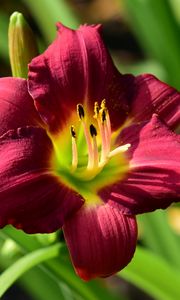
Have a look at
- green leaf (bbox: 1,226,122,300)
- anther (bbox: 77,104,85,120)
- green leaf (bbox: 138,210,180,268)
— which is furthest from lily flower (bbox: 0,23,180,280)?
green leaf (bbox: 138,210,180,268)

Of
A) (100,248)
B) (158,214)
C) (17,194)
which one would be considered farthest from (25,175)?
(158,214)

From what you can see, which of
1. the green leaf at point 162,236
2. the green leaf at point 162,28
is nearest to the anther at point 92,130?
the green leaf at point 162,236

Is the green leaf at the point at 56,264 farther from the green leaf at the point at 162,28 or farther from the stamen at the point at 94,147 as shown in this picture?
the green leaf at the point at 162,28

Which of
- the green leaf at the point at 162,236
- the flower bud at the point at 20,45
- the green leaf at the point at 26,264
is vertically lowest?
the green leaf at the point at 162,236

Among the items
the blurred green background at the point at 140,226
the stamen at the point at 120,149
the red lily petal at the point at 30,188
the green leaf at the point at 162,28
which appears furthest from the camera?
the green leaf at the point at 162,28

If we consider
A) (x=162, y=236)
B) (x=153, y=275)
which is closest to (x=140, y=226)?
(x=162, y=236)
